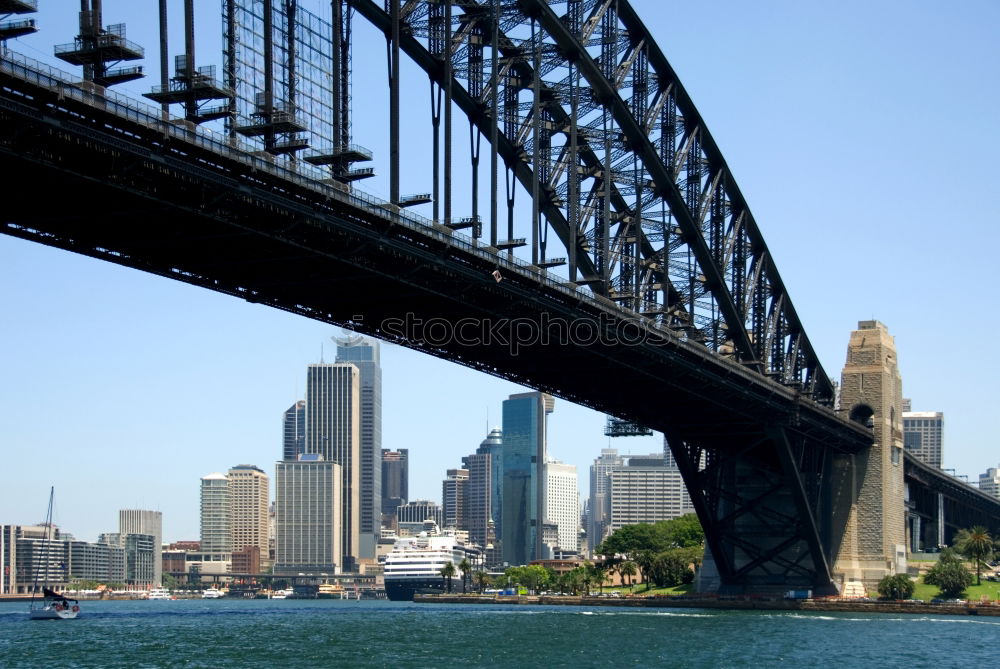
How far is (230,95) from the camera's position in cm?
5072

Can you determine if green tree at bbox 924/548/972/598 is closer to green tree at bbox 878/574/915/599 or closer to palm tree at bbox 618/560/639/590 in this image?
green tree at bbox 878/574/915/599

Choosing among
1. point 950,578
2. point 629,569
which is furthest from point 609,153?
point 629,569

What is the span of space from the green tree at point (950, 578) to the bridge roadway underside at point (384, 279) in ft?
44.5

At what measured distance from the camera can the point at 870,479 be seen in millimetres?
116750

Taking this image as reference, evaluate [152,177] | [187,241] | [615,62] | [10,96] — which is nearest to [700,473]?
[615,62]

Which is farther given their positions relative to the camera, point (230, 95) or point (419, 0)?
point (419, 0)

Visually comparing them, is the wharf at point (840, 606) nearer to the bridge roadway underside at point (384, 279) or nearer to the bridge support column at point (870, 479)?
the bridge roadway underside at point (384, 279)

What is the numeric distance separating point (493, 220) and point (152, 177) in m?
22.2

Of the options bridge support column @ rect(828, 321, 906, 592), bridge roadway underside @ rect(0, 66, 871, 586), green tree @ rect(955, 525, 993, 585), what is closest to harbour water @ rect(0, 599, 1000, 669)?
bridge roadway underside @ rect(0, 66, 871, 586)

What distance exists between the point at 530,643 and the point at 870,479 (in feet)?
183

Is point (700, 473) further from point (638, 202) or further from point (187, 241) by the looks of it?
point (187, 241)

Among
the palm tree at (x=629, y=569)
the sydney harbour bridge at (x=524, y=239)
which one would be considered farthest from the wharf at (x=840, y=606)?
the palm tree at (x=629, y=569)

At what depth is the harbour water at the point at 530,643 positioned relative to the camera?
58156 millimetres

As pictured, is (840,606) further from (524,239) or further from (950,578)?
(524,239)
